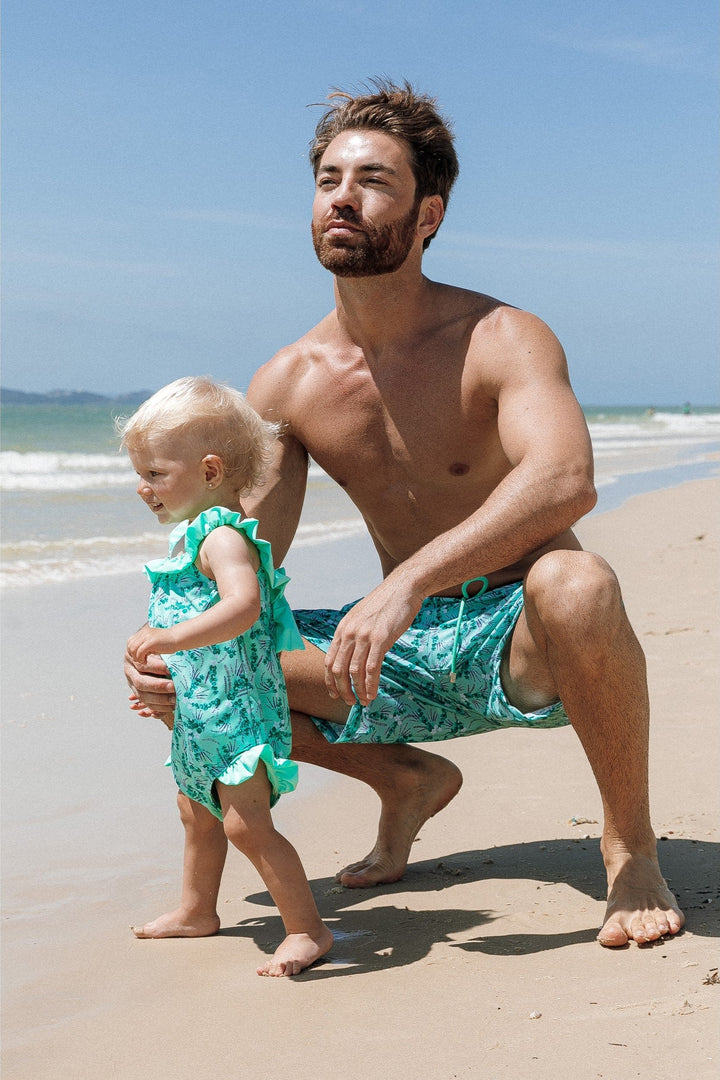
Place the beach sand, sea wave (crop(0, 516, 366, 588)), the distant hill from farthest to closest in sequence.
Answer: the distant hill
sea wave (crop(0, 516, 366, 588))
the beach sand

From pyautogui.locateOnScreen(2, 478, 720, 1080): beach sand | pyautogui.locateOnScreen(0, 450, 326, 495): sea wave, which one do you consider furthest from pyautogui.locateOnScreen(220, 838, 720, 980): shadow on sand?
pyautogui.locateOnScreen(0, 450, 326, 495): sea wave

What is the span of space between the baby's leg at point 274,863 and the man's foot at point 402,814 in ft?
1.74

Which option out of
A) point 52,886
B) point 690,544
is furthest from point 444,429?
point 690,544

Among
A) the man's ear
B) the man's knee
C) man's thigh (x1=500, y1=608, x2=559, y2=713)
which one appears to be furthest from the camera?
the man's ear

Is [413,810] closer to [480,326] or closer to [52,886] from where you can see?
[52,886]

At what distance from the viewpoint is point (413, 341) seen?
122 inches

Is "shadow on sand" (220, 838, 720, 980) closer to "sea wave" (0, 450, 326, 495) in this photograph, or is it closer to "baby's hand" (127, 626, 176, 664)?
"baby's hand" (127, 626, 176, 664)

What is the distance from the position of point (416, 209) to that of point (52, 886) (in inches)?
76.0

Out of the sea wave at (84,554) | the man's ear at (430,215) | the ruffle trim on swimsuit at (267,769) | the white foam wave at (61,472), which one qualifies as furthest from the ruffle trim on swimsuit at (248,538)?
the white foam wave at (61,472)

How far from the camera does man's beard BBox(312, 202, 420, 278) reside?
9.67 ft

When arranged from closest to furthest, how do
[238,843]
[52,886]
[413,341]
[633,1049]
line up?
[633,1049] → [238,843] → [52,886] → [413,341]

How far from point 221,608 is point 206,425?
0.46 meters

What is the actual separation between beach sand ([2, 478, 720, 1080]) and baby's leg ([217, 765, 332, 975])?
2.4 inches

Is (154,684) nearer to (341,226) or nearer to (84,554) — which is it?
(341,226)
